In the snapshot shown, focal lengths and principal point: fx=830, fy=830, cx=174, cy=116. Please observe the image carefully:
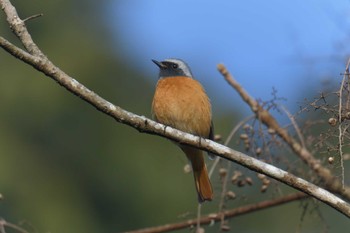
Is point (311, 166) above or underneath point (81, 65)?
underneath

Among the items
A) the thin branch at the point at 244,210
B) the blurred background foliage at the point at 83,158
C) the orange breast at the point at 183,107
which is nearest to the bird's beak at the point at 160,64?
the orange breast at the point at 183,107

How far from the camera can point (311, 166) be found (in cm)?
507

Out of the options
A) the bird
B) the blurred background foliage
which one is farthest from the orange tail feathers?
the blurred background foliage

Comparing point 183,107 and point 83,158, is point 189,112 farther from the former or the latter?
point 83,158

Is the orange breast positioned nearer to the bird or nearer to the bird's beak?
the bird

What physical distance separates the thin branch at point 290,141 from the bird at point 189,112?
1.72ft

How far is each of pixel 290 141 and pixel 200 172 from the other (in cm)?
116

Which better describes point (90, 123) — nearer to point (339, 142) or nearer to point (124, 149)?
point (124, 149)

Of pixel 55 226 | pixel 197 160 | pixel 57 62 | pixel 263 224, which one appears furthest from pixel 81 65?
pixel 197 160

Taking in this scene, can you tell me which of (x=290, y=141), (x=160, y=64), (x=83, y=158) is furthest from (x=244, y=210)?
(x=83, y=158)

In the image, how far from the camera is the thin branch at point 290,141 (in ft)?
16.2

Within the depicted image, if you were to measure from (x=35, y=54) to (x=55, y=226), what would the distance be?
1367 cm

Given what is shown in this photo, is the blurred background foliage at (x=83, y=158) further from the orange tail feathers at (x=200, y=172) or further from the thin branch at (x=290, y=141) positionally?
the thin branch at (x=290, y=141)

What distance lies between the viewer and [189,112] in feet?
19.8
